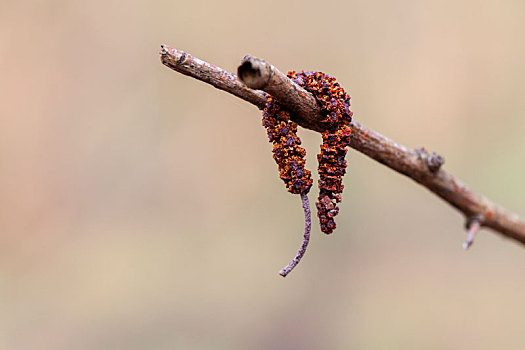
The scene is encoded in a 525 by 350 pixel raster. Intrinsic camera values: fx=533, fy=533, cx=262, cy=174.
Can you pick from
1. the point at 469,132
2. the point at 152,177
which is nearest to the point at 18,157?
the point at 152,177

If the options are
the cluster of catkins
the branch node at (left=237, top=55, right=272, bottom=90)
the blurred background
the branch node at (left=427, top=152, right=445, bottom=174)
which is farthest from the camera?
the blurred background

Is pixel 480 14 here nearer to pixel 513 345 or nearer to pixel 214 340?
pixel 513 345

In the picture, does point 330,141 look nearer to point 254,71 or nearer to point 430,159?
point 254,71

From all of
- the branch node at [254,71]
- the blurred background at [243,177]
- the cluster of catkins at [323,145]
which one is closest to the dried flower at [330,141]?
the cluster of catkins at [323,145]

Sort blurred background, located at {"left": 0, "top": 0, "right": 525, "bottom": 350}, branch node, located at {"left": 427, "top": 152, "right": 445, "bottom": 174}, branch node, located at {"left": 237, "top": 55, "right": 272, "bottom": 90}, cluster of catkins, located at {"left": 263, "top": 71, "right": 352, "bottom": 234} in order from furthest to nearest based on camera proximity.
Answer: blurred background, located at {"left": 0, "top": 0, "right": 525, "bottom": 350} → branch node, located at {"left": 427, "top": 152, "right": 445, "bottom": 174} → cluster of catkins, located at {"left": 263, "top": 71, "right": 352, "bottom": 234} → branch node, located at {"left": 237, "top": 55, "right": 272, "bottom": 90}

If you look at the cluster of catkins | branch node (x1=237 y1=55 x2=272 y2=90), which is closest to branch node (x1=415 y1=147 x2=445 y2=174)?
the cluster of catkins

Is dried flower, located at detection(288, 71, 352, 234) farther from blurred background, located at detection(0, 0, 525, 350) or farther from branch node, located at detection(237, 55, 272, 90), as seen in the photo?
blurred background, located at detection(0, 0, 525, 350)
